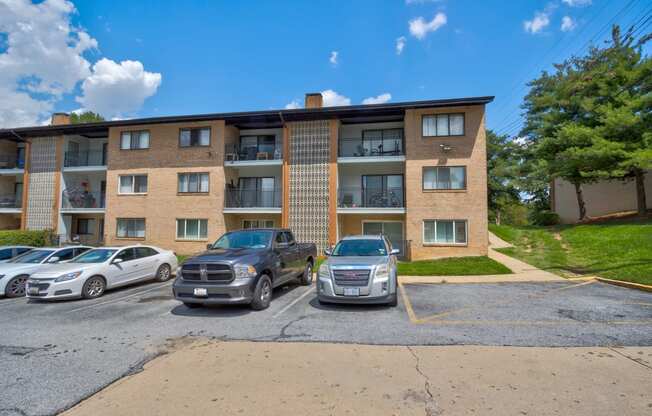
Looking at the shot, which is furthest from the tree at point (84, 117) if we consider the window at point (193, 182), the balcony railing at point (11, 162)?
the window at point (193, 182)

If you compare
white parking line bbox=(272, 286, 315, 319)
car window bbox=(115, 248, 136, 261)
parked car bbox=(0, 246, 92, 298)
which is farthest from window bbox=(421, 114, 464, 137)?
parked car bbox=(0, 246, 92, 298)

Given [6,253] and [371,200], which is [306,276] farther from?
[6,253]

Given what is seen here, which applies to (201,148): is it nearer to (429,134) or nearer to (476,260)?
(429,134)

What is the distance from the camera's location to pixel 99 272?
9.78m

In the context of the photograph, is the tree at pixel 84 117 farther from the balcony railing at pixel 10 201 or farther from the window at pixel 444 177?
the window at pixel 444 177

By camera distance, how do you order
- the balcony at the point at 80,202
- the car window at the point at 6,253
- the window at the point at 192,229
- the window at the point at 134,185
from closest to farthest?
1. the car window at the point at 6,253
2. the window at the point at 192,229
3. the window at the point at 134,185
4. the balcony at the point at 80,202

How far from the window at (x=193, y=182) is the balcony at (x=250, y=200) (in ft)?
4.66

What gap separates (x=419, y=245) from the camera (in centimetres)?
1658

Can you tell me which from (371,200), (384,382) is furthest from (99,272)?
(371,200)

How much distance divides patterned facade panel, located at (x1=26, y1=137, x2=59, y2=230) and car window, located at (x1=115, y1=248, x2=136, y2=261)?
47.9 ft

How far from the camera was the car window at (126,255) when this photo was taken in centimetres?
1073

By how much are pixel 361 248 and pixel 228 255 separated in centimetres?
345

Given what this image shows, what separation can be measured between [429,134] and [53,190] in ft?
77.5

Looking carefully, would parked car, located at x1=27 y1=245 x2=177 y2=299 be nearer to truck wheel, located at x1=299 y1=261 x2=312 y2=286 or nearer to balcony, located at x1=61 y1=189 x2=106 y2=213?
truck wheel, located at x1=299 y1=261 x2=312 y2=286
